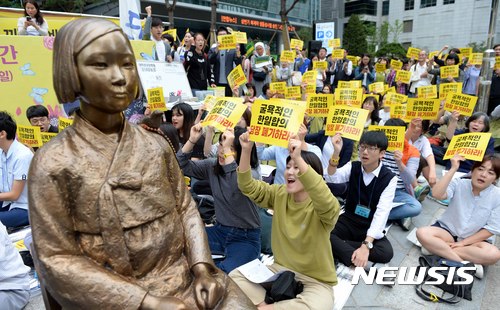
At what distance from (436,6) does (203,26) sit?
2892cm

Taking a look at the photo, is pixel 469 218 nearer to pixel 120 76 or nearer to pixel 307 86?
pixel 120 76

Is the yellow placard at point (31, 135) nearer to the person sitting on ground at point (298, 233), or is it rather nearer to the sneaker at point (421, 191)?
the person sitting on ground at point (298, 233)

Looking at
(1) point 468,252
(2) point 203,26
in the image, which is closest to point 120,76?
(1) point 468,252

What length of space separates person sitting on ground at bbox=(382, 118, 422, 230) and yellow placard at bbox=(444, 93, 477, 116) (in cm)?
120

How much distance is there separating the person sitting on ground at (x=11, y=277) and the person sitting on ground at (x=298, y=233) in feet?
5.60

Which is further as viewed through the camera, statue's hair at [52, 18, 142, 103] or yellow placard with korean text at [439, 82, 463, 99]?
yellow placard with korean text at [439, 82, 463, 99]

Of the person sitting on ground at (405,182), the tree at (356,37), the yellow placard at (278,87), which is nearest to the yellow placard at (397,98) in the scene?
the person sitting on ground at (405,182)

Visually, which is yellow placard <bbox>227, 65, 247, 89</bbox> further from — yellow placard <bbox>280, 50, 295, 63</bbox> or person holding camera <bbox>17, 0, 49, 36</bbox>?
person holding camera <bbox>17, 0, 49, 36</bbox>

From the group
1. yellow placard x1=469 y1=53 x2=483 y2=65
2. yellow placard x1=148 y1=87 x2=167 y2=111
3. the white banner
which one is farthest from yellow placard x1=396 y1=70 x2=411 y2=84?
yellow placard x1=148 y1=87 x2=167 y2=111

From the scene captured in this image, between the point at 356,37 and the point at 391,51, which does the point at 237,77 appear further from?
the point at 356,37

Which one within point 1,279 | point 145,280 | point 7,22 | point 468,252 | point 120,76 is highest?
point 7,22

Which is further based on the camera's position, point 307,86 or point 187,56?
point 187,56

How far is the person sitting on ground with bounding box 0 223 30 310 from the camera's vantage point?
9.46 feet

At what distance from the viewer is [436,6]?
1738 inches
